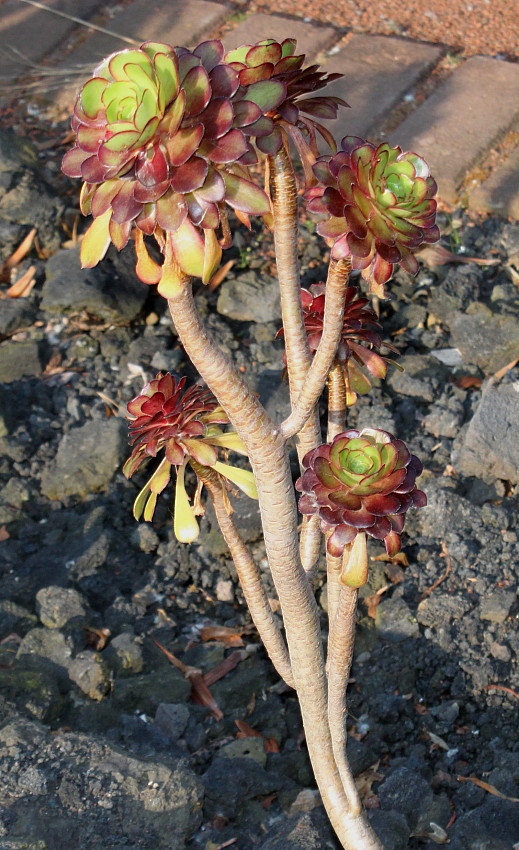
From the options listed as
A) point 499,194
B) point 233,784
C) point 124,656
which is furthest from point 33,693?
point 499,194

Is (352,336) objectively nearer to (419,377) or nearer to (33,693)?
(33,693)

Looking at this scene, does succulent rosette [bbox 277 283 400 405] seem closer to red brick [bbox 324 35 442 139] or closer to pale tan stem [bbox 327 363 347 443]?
pale tan stem [bbox 327 363 347 443]

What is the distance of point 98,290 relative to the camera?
3.41 metres

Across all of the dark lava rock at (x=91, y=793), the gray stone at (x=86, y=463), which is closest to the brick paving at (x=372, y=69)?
the gray stone at (x=86, y=463)

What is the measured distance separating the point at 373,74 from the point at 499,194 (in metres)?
0.99

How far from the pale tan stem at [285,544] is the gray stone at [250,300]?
1864 mm

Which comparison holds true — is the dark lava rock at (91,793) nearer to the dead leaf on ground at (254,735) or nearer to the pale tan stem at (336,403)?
the dead leaf on ground at (254,735)

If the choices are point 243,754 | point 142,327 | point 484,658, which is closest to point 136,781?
point 243,754

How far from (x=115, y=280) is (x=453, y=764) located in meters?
2.13

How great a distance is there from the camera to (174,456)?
163cm

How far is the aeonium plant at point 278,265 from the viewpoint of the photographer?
113 centimetres

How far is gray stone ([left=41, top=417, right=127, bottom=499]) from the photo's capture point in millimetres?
3002

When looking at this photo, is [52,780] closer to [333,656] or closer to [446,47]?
[333,656]

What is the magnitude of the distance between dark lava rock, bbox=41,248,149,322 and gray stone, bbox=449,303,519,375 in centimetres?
122
